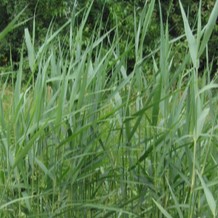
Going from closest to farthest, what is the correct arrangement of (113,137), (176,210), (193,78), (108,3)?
1. (193,78)
2. (176,210)
3. (113,137)
4. (108,3)

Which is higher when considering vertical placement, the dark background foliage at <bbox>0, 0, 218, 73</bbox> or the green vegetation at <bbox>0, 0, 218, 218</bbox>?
the green vegetation at <bbox>0, 0, 218, 218</bbox>

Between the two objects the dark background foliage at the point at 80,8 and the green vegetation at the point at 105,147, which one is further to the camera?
the dark background foliage at the point at 80,8

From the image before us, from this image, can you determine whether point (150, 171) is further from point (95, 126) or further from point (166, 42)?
point (166, 42)

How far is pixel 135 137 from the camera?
8.44 ft

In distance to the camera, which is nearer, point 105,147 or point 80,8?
point 105,147

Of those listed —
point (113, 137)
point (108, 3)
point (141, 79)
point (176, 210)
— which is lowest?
point (108, 3)

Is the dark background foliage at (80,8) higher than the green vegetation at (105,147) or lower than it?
lower

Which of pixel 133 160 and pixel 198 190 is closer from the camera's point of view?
pixel 198 190

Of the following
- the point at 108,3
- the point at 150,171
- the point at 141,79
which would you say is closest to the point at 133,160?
the point at 150,171

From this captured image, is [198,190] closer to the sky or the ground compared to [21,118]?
closer to the ground

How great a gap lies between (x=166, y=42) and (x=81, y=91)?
31 cm

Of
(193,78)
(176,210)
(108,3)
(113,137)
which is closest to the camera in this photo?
(193,78)

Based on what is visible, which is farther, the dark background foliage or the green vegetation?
the dark background foliage

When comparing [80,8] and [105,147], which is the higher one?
[105,147]
